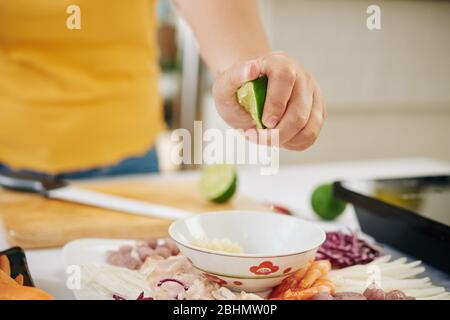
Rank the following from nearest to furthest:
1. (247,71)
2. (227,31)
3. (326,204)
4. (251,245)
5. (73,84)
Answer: (247,71) → (251,245) → (227,31) → (326,204) → (73,84)

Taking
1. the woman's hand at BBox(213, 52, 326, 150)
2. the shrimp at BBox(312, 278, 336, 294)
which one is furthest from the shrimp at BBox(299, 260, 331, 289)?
the woman's hand at BBox(213, 52, 326, 150)

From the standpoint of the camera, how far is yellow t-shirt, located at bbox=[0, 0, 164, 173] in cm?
102

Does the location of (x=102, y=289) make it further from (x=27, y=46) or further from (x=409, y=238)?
(x=27, y=46)

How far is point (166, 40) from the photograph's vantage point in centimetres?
269

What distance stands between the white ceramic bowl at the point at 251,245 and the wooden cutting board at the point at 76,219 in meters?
0.20

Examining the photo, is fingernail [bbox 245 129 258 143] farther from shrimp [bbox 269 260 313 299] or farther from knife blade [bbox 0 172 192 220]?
knife blade [bbox 0 172 192 220]

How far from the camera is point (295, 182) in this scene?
1.15 m

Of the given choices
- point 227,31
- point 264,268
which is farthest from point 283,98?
point 227,31

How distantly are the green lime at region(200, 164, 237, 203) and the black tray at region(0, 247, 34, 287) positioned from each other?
0.40 metres

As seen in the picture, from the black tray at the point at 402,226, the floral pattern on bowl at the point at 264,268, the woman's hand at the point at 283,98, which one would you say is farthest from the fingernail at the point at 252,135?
the black tray at the point at 402,226

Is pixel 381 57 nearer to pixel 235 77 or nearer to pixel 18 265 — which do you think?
pixel 235 77

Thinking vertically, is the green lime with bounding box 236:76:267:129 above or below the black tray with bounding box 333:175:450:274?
above

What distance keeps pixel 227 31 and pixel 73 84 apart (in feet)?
1.61
